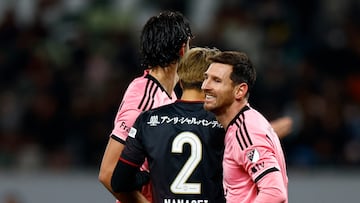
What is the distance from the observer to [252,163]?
5.84 m

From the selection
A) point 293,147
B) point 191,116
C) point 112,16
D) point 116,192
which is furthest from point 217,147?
point 112,16

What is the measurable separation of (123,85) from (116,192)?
6.11 meters

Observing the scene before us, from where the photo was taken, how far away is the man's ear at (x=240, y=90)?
6.01 metres

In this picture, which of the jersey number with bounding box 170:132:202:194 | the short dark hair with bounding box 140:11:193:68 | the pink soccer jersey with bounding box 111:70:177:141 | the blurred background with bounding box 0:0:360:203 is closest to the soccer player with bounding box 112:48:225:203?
the jersey number with bounding box 170:132:202:194

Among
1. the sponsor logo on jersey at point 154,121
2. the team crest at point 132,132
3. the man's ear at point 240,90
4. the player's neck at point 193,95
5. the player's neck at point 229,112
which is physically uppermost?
the man's ear at point 240,90

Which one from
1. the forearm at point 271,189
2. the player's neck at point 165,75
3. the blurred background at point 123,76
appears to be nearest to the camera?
the forearm at point 271,189

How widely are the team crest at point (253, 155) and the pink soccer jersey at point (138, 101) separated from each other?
0.74m

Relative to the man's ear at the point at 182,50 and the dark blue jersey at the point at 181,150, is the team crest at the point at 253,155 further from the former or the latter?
the man's ear at the point at 182,50

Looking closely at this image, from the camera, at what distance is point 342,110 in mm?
12023

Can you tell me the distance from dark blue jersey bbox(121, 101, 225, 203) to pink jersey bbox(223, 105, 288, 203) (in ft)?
0.43

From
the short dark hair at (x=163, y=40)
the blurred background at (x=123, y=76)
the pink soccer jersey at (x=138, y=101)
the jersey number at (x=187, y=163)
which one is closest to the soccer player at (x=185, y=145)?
the jersey number at (x=187, y=163)

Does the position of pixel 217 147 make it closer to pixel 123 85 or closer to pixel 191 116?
pixel 191 116

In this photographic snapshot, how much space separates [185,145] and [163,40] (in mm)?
678

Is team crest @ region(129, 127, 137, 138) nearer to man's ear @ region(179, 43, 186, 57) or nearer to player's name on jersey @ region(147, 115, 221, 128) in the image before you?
player's name on jersey @ region(147, 115, 221, 128)
